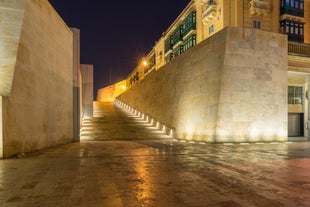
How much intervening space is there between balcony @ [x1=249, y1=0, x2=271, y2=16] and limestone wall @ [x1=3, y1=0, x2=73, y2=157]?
68.0ft

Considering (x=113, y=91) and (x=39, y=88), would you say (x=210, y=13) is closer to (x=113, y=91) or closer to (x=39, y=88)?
(x=39, y=88)

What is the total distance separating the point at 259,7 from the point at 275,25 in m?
3.27

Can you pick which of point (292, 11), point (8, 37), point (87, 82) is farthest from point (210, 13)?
point (8, 37)

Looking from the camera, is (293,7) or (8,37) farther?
(293,7)

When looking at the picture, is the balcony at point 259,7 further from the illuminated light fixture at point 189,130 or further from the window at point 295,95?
the illuminated light fixture at point 189,130

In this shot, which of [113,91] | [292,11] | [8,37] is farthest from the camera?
[113,91]

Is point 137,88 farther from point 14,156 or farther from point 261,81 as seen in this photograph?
point 14,156

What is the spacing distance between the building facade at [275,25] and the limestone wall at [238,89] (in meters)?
3.44

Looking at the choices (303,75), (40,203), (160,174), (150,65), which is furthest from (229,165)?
(150,65)

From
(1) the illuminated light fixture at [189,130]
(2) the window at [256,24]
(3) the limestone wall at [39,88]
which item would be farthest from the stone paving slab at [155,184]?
(2) the window at [256,24]

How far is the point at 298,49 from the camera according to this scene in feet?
60.2

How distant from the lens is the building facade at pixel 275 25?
1988 cm

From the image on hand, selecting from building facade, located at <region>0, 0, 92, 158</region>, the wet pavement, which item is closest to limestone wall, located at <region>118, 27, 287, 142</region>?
the wet pavement

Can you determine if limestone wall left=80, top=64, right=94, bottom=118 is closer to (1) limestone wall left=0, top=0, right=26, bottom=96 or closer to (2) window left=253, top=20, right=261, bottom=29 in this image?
(1) limestone wall left=0, top=0, right=26, bottom=96
